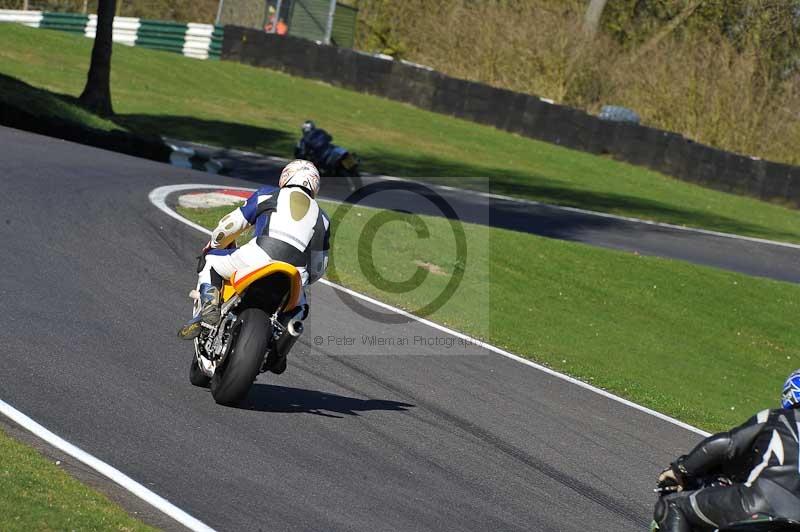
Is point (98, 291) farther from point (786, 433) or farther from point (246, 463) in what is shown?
point (786, 433)

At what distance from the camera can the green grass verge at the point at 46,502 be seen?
502 cm

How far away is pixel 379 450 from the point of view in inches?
285

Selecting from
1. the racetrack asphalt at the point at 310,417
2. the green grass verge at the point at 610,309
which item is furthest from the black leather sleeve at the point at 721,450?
the green grass verge at the point at 610,309

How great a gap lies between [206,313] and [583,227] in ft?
49.6

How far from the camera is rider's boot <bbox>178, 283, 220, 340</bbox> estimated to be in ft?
24.3

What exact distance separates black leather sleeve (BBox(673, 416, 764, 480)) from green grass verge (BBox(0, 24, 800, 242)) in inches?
721

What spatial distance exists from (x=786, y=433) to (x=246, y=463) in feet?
9.64

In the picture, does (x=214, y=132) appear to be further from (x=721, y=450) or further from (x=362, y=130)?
(x=721, y=450)

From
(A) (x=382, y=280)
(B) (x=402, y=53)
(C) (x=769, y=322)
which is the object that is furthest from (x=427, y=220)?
(B) (x=402, y=53)

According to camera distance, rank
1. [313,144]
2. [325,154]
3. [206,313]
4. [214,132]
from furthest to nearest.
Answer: [214,132] → [313,144] → [325,154] → [206,313]

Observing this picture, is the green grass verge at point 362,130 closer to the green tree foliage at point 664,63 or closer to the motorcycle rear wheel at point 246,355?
the green tree foliage at point 664,63

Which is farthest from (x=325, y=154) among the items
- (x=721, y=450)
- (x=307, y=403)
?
(x=721, y=450)

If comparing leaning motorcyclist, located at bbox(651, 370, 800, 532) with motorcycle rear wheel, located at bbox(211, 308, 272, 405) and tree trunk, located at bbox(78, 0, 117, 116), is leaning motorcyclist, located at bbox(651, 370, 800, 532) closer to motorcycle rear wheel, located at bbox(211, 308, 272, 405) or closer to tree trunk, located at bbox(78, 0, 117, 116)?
motorcycle rear wheel, located at bbox(211, 308, 272, 405)

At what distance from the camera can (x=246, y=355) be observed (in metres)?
7.21
